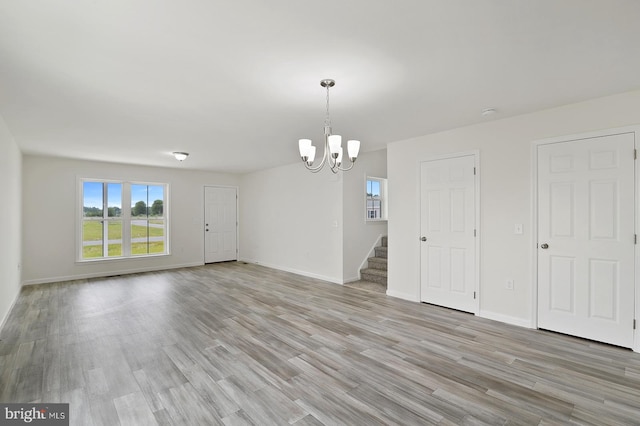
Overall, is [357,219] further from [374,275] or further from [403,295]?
[403,295]

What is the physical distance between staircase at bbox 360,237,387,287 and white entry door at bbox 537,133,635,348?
2.65 meters

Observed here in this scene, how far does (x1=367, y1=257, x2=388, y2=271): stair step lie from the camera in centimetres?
585

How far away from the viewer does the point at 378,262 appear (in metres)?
5.94

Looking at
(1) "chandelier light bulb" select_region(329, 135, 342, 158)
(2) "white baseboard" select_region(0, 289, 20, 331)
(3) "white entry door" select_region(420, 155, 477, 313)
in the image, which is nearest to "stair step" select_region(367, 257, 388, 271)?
(3) "white entry door" select_region(420, 155, 477, 313)

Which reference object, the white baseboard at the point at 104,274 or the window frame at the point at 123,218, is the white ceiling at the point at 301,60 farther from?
the white baseboard at the point at 104,274

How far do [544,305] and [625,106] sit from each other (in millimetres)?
2191

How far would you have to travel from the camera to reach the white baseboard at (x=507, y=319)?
11.4ft

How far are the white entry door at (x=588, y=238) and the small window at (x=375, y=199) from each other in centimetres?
329

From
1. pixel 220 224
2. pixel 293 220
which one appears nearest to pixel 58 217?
pixel 220 224

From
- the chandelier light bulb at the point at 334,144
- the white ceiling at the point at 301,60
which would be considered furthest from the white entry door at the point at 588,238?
the chandelier light bulb at the point at 334,144

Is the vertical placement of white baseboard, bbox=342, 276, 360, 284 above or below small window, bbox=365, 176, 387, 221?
below

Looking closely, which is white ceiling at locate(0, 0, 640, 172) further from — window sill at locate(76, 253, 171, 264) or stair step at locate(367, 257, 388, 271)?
window sill at locate(76, 253, 171, 264)

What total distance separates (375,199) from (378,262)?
1.42 metres

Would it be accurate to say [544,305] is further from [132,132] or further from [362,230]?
[132,132]
